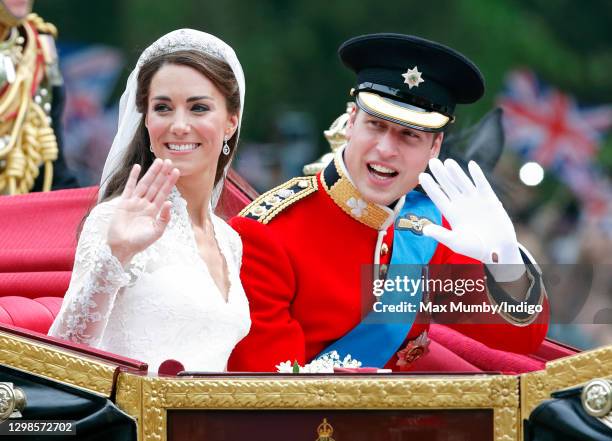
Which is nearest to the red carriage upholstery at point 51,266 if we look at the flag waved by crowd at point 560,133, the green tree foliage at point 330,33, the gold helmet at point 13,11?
the gold helmet at point 13,11

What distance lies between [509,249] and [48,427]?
104cm

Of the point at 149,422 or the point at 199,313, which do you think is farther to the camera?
the point at 199,313

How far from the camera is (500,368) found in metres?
3.91

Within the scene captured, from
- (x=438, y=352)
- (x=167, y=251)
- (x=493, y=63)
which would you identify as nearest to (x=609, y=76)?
(x=493, y=63)

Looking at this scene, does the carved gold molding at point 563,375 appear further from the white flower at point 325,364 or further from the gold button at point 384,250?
the gold button at point 384,250

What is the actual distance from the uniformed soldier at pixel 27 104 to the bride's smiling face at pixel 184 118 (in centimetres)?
168

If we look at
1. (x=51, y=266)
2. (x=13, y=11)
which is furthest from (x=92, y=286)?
(x=13, y=11)

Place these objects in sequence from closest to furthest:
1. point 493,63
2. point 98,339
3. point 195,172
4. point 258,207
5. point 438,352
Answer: point 98,339
point 195,172
point 258,207
point 438,352
point 493,63

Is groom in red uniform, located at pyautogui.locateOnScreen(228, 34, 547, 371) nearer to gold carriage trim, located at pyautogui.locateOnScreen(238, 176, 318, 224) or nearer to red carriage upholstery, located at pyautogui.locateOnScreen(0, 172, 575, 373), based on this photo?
gold carriage trim, located at pyautogui.locateOnScreen(238, 176, 318, 224)

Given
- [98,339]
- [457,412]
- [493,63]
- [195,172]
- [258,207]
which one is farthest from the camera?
[493,63]

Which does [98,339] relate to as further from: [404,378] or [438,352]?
[438,352]

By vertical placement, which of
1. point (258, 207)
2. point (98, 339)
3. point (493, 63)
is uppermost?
point (493, 63)

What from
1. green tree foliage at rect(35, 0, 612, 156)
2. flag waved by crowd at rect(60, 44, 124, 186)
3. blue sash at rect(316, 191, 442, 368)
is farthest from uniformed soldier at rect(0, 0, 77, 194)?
green tree foliage at rect(35, 0, 612, 156)

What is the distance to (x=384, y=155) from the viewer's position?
3.60 m
